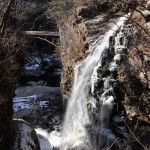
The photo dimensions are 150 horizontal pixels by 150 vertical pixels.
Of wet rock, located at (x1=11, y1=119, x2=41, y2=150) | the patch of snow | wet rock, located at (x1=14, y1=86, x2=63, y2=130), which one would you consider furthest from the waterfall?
wet rock, located at (x1=11, y1=119, x2=41, y2=150)

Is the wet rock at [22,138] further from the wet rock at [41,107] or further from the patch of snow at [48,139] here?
the wet rock at [41,107]

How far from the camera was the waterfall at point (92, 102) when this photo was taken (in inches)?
458

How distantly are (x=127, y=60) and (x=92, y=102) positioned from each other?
2.10 metres

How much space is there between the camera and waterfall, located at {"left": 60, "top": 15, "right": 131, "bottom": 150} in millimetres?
11633

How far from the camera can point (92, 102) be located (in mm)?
12273

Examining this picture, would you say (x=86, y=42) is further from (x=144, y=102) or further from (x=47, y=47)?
(x=47, y=47)

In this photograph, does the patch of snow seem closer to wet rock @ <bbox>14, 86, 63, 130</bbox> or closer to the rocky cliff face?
wet rock @ <bbox>14, 86, 63, 130</bbox>

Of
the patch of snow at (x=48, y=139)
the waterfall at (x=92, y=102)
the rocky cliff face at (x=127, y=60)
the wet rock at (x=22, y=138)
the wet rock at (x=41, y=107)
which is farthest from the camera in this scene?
the wet rock at (x=41, y=107)

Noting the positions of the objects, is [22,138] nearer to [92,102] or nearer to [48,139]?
[92,102]

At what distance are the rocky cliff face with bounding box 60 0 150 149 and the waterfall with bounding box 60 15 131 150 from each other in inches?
15.2

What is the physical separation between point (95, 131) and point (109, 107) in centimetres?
109

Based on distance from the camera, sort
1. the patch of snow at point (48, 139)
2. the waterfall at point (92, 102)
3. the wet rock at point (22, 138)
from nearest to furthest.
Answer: the wet rock at point (22, 138) → the waterfall at point (92, 102) → the patch of snow at point (48, 139)

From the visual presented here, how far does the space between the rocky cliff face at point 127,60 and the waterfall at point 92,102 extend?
39 centimetres

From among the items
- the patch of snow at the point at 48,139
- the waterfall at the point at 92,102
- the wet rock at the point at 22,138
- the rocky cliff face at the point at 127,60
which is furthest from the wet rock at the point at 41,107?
the wet rock at the point at 22,138
